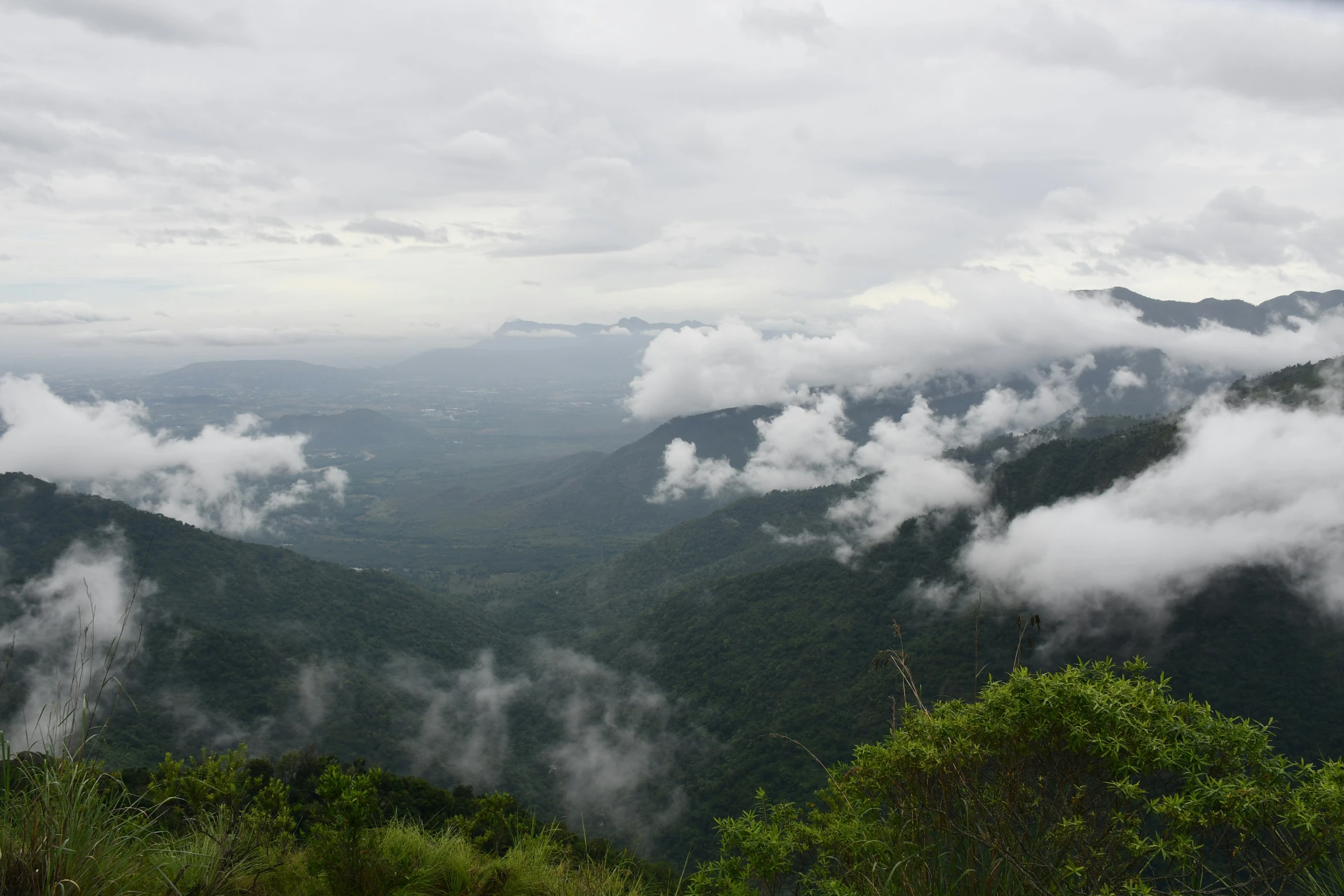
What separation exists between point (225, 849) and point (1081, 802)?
755 centimetres

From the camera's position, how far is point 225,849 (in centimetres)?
545

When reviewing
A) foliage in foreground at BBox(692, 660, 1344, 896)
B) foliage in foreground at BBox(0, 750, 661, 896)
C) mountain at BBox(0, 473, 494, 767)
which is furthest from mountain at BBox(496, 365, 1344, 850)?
foliage in foreground at BBox(0, 750, 661, 896)

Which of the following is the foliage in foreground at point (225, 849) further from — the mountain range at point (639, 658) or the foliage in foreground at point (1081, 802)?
the mountain range at point (639, 658)

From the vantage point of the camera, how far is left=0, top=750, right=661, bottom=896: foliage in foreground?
4.46m

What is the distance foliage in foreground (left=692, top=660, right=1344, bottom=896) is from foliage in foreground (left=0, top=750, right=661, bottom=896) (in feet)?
9.72

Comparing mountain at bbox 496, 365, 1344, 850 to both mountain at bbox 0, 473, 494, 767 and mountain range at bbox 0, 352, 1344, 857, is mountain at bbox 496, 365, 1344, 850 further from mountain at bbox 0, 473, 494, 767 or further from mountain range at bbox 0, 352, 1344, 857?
mountain at bbox 0, 473, 494, 767

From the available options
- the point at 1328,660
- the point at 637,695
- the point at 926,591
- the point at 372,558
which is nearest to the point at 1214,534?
the point at 1328,660

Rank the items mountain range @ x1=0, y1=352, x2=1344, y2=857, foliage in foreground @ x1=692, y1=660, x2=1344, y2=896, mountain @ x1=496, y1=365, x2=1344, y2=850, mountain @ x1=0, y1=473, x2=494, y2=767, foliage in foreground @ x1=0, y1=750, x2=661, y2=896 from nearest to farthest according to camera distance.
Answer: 1. foliage in foreground @ x1=0, y1=750, x2=661, y2=896
2. foliage in foreground @ x1=692, y1=660, x2=1344, y2=896
3. mountain @ x1=496, y1=365, x2=1344, y2=850
4. mountain range @ x1=0, y1=352, x2=1344, y2=857
5. mountain @ x1=0, y1=473, x2=494, y2=767

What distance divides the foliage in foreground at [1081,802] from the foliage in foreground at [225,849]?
2.96m

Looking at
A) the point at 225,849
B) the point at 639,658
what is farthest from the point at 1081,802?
the point at 639,658

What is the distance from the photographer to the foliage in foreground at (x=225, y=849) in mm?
4461

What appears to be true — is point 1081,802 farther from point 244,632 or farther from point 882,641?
point 244,632

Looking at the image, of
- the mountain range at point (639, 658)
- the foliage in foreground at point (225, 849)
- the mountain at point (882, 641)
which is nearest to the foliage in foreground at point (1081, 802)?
the foliage in foreground at point (225, 849)

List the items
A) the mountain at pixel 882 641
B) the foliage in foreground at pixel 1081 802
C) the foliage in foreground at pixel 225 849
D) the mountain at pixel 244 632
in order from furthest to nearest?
the mountain at pixel 244 632
the mountain at pixel 882 641
the foliage in foreground at pixel 1081 802
the foliage in foreground at pixel 225 849
